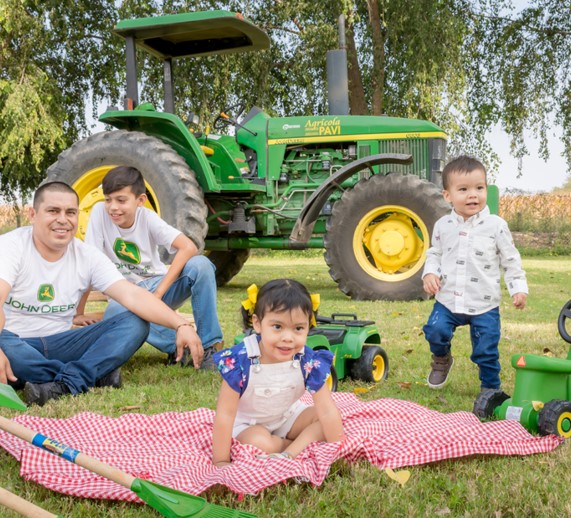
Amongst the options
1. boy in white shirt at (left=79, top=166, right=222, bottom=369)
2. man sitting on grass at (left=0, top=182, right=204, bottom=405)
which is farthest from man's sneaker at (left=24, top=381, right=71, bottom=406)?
boy in white shirt at (left=79, top=166, right=222, bottom=369)

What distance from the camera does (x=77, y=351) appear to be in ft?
12.8

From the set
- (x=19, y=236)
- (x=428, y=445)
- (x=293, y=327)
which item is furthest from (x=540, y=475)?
(x=19, y=236)

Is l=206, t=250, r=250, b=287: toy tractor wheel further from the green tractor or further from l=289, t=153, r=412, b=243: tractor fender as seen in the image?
l=289, t=153, r=412, b=243: tractor fender

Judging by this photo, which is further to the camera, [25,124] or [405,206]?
[25,124]

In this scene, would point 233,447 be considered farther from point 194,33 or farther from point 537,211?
point 537,211

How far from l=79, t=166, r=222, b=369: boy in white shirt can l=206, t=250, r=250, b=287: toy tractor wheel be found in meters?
4.82

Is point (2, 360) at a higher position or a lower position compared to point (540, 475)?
higher

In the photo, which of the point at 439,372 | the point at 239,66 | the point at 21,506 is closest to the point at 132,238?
the point at 439,372

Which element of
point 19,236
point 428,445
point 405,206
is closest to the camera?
point 428,445

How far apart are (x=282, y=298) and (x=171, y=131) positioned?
5333 millimetres

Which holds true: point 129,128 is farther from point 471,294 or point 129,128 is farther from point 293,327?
point 293,327

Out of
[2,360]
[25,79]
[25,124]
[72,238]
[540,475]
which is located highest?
[25,79]

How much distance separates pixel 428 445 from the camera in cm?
267

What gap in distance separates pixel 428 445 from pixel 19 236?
7.24 feet
